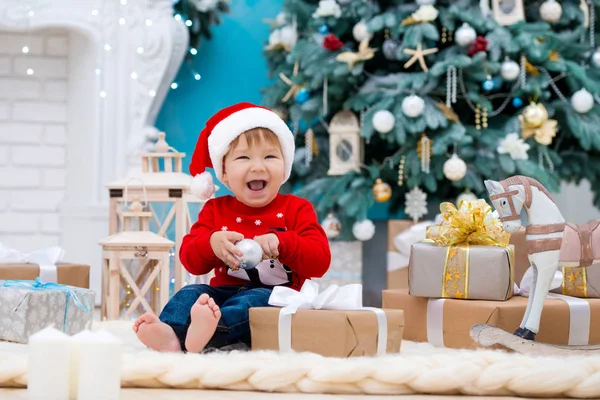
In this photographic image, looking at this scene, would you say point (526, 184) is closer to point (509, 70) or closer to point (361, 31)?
point (509, 70)

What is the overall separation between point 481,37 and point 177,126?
5.06 ft

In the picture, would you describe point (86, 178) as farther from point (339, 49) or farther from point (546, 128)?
point (546, 128)

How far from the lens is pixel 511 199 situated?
1.73 metres

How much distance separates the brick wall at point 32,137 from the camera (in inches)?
151

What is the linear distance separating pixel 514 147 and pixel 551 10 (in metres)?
0.66

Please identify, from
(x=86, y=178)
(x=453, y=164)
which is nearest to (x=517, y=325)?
(x=453, y=164)

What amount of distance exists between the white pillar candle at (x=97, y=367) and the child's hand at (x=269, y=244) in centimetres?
66

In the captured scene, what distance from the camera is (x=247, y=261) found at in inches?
68.2

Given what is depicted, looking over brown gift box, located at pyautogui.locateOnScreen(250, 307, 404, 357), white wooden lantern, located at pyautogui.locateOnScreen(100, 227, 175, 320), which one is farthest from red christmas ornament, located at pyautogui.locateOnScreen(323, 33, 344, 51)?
brown gift box, located at pyautogui.locateOnScreen(250, 307, 404, 357)

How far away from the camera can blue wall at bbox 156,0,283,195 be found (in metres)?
4.16

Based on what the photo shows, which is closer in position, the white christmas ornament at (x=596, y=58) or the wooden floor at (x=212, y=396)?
the wooden floor at (x=212, y=396)

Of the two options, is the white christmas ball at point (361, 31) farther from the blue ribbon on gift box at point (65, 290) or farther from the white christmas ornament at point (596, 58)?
the blue ribbon on gift box at point (65, 290)

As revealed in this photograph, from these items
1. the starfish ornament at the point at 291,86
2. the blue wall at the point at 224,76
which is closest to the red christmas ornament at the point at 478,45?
the starfish ornament at the point at 291,86

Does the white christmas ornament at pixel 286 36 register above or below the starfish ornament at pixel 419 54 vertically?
above
